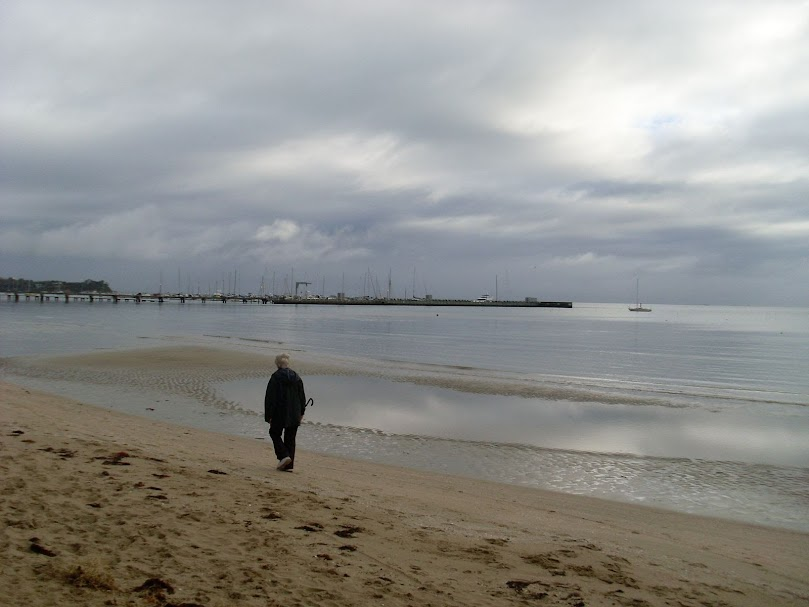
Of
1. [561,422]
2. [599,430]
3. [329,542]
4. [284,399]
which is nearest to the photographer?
[329,542]

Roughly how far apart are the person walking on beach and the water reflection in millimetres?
6514

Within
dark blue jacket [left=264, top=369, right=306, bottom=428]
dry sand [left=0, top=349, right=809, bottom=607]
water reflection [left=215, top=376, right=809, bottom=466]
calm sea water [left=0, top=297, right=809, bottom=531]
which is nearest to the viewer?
dry sand [left=0, top=349, right=809, bottom=607]

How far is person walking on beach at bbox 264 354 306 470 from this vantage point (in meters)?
10.2

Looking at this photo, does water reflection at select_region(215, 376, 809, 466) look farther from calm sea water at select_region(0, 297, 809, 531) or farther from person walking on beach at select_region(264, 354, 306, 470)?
person walking on beach at select_region(264, 354, 306, 470)

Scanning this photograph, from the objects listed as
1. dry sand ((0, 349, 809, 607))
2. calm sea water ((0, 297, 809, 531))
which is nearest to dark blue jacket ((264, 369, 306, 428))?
dry sand ((0, 349, 809, 607))

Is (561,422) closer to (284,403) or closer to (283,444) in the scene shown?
(283,444)

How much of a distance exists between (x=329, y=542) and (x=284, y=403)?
406cm

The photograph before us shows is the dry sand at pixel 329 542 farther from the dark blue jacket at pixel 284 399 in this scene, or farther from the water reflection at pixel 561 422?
the water reflection at pixel 561 422

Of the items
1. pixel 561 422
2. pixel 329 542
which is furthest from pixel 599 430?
pixel 329 542

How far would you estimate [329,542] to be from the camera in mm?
6422

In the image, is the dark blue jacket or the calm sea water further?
the calm sea water

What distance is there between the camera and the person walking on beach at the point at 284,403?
10188mm

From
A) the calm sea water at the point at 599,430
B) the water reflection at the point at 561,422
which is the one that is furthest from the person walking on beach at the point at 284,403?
the water reflection at the point at 561,422

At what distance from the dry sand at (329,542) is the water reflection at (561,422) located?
588 cm
